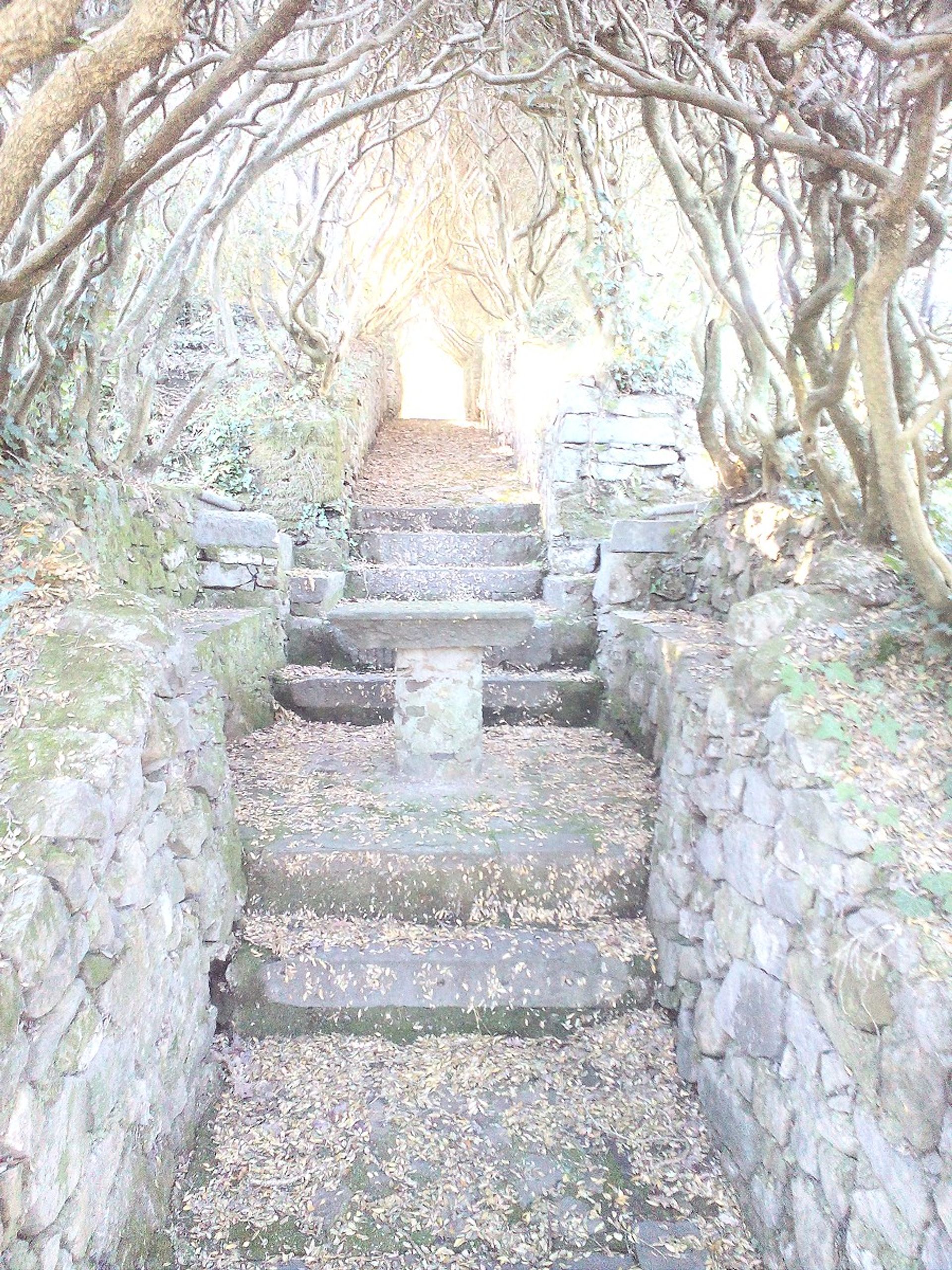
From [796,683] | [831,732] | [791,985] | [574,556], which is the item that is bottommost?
[791,985]

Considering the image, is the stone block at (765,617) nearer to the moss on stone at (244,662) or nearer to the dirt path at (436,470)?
the moss on stone at (244,662)

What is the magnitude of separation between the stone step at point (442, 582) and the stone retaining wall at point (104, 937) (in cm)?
281

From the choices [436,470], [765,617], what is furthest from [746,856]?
[436,470]

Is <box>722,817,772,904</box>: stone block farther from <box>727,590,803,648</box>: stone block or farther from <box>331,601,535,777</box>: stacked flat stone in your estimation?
<box>331,601,535,777</box>: stacked flat stone

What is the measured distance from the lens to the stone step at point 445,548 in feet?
19.5

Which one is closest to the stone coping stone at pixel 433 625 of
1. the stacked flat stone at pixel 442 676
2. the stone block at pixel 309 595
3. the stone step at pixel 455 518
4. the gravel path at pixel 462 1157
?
the stacked flat stone at pixel 442 676

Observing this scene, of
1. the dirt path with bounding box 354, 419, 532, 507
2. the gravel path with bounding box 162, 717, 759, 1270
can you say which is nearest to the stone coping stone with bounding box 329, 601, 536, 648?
the gravel path with bounding box 162, 717, 759, 1270

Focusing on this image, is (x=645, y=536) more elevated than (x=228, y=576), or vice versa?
(x=645, y=536)

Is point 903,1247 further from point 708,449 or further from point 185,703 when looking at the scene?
point 708,449

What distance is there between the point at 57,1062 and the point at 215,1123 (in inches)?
41.8

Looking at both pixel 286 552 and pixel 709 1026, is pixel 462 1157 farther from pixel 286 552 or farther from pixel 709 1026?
pixel 286 552

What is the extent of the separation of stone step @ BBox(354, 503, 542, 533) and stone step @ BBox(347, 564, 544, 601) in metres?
0.79

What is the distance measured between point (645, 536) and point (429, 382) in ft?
65.0

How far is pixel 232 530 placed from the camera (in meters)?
4.62
